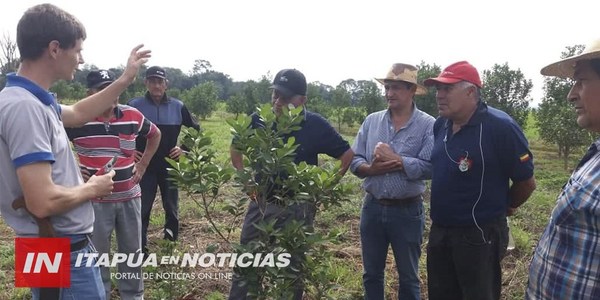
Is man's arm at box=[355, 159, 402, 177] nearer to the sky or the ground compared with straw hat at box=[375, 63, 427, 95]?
nearer to the ground

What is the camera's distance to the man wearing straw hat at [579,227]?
1526 mm

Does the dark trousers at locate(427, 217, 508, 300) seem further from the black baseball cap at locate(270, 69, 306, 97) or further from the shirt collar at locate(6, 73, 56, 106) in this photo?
the shirt collar at locate(6, 73, 56, 106)

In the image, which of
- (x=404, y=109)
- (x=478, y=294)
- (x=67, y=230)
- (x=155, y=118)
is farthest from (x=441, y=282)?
(x=155, y=118)

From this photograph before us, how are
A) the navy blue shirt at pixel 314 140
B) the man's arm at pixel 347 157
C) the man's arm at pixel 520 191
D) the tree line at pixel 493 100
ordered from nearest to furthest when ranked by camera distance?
the man's arm at pixel 520 191 < the navy blue shirt at pixel 314 140 < the man's arm at pixel 347 157 < the tree line at pixel 493 100

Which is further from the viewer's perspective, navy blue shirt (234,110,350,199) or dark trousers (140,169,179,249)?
dark trousers (140,169,179,249)

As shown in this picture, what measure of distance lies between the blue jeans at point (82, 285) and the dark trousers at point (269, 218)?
0.64 m

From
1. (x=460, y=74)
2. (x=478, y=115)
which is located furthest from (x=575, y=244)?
(x=460, y=74)

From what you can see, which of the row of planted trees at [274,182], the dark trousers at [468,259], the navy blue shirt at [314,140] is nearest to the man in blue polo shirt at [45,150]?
the row of planted trees at [274,182]

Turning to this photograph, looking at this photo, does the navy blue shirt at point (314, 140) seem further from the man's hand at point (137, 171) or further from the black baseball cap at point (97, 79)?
the black baseball cap at point (97, 79)

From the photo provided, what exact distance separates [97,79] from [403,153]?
7.56 ft

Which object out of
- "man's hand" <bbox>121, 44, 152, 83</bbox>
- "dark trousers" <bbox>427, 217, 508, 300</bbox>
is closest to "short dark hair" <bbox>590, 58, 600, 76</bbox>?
"dark trousers" <bbox>427, 217, 508, 300</bbox>

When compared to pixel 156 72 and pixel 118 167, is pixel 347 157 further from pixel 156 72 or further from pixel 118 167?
pixel 156 72

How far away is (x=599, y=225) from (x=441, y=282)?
1.49m

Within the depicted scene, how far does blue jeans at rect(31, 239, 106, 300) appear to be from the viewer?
1761 millimetres
